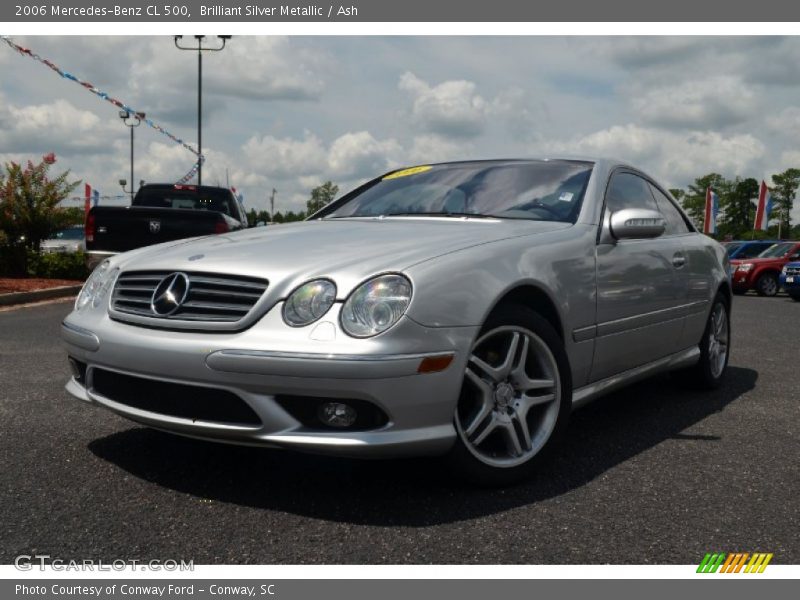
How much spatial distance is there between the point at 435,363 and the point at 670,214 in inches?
110

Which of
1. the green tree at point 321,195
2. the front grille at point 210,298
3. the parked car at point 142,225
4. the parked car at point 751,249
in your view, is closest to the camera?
the front grille at point 210,298

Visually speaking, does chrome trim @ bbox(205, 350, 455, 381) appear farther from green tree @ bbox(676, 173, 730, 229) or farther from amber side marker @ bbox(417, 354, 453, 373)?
green tree @ bbox(676, 173, 730, 229)

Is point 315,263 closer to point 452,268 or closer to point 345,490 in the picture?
point 452,268

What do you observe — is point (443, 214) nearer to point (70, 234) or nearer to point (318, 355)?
point (318, 355)

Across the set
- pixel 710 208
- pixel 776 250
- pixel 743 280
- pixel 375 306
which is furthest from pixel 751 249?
pixel 710 208

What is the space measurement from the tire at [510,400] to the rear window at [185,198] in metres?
10.6

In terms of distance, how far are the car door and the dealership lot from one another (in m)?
0.42

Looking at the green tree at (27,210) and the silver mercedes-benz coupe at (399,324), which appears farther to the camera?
the green tree at (27,210)

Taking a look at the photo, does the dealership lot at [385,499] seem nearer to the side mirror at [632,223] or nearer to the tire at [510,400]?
the tire at [510,400]

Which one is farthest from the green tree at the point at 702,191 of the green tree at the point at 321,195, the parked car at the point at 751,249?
the parked car at the point at 751,249

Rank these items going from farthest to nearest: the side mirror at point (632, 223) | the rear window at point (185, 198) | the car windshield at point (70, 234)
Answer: the car windshield at point (70, 234) < the rear window at point (185, 198) < the side mirror at point (632, 223)

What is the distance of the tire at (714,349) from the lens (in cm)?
532

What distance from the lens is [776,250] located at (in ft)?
68.0

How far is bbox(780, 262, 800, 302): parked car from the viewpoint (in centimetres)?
1734
